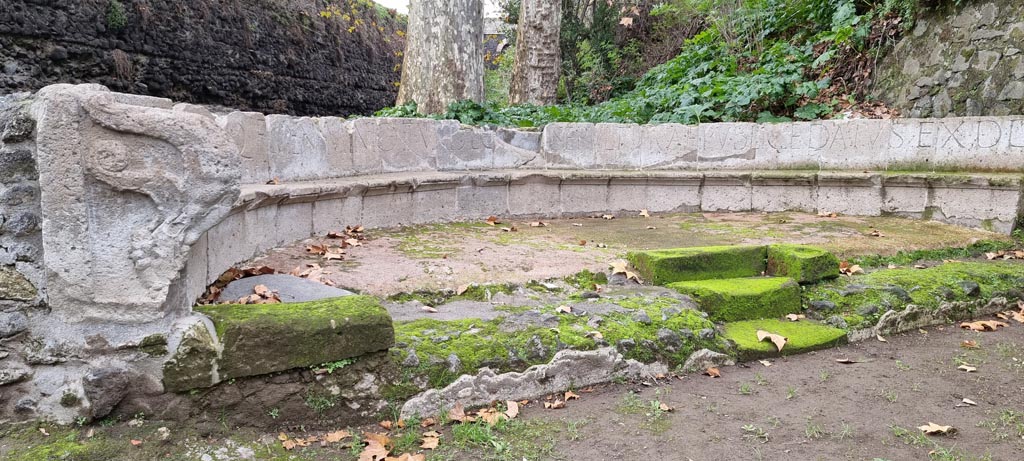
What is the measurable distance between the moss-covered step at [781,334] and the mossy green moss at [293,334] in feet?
6.01

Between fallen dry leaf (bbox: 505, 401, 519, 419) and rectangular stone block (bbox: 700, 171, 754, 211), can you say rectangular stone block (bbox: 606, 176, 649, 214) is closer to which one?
rectangular stone block (bbox: 700, 171, 754, 211)

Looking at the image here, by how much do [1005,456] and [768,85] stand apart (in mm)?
6449

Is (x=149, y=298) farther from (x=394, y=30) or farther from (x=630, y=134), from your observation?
(x=394, y=30)

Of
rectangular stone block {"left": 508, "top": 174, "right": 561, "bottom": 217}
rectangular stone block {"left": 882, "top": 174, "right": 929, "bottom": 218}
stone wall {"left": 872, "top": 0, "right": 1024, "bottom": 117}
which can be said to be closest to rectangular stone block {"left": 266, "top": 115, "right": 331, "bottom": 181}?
rectangular stone block {"left": 508, "top": 174, "right": 561, "bottom": 217}

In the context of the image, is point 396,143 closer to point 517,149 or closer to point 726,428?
point 517,149

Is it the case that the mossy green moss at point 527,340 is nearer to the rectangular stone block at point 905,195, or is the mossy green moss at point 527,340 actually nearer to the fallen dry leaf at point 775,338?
the fallen dry leaf at point 775,338

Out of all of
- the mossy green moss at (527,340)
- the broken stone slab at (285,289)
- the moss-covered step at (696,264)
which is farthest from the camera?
the moss-covered step at (696,264)

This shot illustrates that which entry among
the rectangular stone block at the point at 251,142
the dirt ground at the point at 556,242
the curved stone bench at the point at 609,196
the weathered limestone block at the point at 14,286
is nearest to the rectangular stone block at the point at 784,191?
the curved stone bench at the point at 609,196

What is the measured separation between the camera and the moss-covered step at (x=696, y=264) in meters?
3.80

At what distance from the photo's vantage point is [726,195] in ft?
23.3

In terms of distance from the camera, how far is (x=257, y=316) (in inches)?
87.0

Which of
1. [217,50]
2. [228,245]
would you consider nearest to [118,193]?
[228,245]

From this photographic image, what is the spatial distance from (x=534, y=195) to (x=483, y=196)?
0.58m

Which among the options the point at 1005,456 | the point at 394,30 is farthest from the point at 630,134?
the point at 394,30
